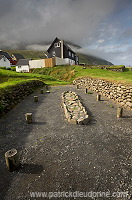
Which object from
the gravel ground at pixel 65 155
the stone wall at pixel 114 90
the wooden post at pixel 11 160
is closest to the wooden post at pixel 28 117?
the gravel ground at pixel 65 155

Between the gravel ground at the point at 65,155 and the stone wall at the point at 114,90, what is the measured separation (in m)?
3.10

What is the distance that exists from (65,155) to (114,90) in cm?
1099

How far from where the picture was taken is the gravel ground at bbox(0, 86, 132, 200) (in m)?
4.12

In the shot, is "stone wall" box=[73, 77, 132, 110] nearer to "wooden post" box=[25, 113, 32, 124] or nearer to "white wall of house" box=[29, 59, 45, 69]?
"wooden post" box=[25, 113, 32, 124]

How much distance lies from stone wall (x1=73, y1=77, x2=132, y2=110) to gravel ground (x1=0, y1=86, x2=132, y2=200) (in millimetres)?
3102

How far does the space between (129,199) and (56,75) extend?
32.5 metres

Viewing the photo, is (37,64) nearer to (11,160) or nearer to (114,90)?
(114,90)

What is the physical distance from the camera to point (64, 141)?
6.45 meters

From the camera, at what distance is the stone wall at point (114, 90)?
11467 mm

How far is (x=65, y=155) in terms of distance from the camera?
5480 millimetres

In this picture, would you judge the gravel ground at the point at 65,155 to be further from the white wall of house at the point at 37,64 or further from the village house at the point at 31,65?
the village house at the point at 31,65

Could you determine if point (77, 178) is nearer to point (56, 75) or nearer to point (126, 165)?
point (126, 165)

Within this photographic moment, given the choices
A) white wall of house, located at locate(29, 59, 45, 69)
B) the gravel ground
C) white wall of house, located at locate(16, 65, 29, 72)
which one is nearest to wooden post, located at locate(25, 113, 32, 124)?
the gravel ground

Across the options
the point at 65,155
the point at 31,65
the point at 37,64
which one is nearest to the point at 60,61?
the point at 37,64
